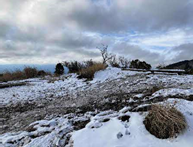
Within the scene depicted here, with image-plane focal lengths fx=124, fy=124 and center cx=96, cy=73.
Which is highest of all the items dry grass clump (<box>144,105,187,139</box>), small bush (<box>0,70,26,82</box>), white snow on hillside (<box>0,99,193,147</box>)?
small bush (<box>0,70,26,82</box>)

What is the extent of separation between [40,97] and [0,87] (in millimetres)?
3426

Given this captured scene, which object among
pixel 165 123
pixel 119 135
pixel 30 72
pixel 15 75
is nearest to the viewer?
pixel 165 123

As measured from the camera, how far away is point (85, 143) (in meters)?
1.83

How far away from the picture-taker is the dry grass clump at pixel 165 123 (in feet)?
5.66

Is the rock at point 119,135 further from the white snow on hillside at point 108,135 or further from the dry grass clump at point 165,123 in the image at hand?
the dry grass clump at point 165,123

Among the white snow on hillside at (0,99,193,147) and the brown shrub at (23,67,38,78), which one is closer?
the white snow on hillside at (0,99,193,147)

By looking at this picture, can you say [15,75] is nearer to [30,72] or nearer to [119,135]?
[30,72]

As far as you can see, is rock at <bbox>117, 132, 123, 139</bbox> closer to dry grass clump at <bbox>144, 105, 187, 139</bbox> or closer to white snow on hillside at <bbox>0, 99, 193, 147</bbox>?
white snow on hillside at <bbox>0, 99, 193, 147</bbox>

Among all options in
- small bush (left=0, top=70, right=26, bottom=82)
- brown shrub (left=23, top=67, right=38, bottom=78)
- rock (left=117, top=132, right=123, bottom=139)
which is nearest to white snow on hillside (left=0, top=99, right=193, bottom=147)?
rock (left=117, top=132, right=123, bottom=139)

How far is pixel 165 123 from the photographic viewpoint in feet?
5.81

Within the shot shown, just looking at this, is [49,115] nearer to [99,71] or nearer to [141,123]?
[141,123]

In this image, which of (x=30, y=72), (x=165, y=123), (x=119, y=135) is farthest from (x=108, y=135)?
(x=30, y=72)

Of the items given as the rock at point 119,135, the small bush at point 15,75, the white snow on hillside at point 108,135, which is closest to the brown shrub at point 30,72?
the small bush at point 15,75

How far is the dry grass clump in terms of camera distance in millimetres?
1724
